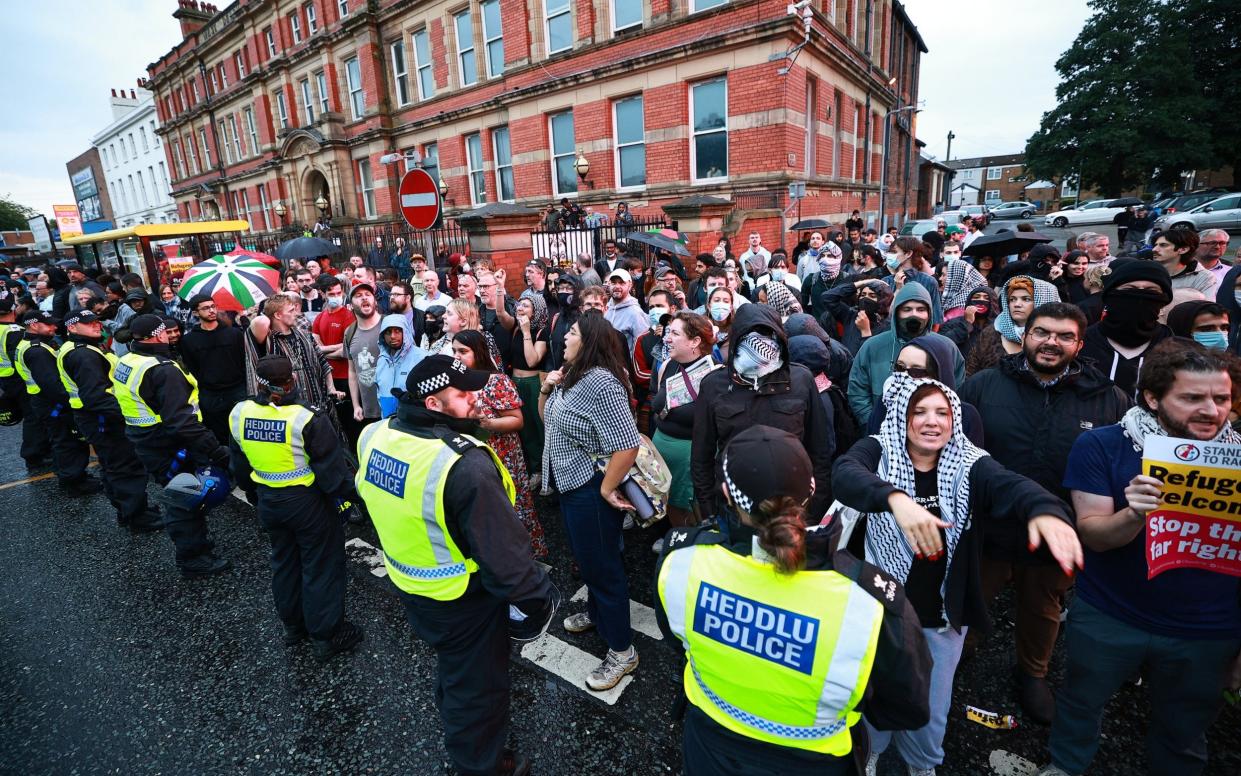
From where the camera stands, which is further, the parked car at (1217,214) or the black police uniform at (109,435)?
the parked car at (1217,214)

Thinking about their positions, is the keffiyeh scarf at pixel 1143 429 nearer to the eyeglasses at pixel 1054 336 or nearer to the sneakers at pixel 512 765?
the eyeglasses at pixel 1054 336

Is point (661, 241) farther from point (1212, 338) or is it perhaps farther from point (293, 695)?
point (293, 695)

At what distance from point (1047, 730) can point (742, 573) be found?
2466 mm

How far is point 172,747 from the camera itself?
2914mm

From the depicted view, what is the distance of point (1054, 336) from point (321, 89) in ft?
88.9

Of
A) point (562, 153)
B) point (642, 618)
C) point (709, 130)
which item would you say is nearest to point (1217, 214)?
point (709, 130)

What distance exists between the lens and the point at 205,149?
31375mm

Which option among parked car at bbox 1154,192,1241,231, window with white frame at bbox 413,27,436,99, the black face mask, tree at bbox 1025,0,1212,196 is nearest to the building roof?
tree at bbox 1025,0,1212,196

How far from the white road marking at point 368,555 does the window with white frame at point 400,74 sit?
1951 centimetres

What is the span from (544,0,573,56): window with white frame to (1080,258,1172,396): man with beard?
14.7m

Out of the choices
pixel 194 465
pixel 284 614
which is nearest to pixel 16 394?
pixel 194 465

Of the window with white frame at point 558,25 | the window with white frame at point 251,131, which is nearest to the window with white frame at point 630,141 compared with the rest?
the window with white frame at point 558,25

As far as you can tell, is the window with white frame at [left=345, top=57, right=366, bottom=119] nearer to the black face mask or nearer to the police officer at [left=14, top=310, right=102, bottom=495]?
the police officer at [left=14, top=310, right=102, bottom=495]

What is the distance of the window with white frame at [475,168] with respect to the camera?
17984 millimetres
